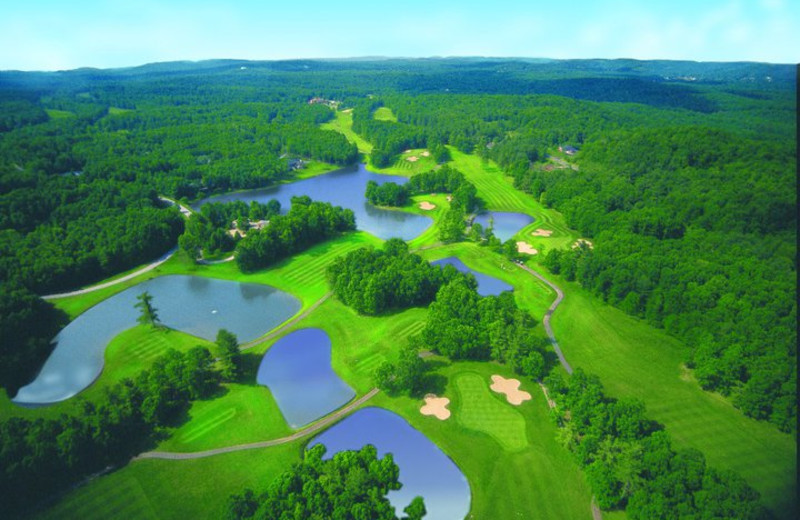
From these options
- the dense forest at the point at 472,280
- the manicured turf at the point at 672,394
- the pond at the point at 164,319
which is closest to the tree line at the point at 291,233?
the dense forest at the point at 472,280

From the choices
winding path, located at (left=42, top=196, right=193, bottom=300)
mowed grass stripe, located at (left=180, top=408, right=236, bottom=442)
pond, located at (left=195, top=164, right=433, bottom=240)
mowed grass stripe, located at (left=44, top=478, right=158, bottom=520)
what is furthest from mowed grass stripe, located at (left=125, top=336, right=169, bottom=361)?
pond, located at (left=195, top=164, right=433, bottom=240)

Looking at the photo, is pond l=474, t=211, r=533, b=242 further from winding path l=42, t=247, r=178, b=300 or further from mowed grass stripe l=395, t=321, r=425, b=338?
winding path l=42, t=247, r=178, b=300

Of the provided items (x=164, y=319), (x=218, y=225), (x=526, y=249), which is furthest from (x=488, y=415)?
(x=218, y=225)

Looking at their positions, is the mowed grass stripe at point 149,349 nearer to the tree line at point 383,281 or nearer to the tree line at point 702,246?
the tree line at point 383,281

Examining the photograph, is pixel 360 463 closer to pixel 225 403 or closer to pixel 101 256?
pixel 225 403

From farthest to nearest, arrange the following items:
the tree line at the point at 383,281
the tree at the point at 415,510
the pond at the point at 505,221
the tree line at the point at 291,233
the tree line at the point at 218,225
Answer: the pond at the point at 505,221
the tree line at the point at 218,225
the tree line at the point at 291,233
the tree line at the point at 383,281
the tree at the point at 415,510

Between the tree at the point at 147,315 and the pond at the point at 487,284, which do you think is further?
the pond at the point at 487,284
